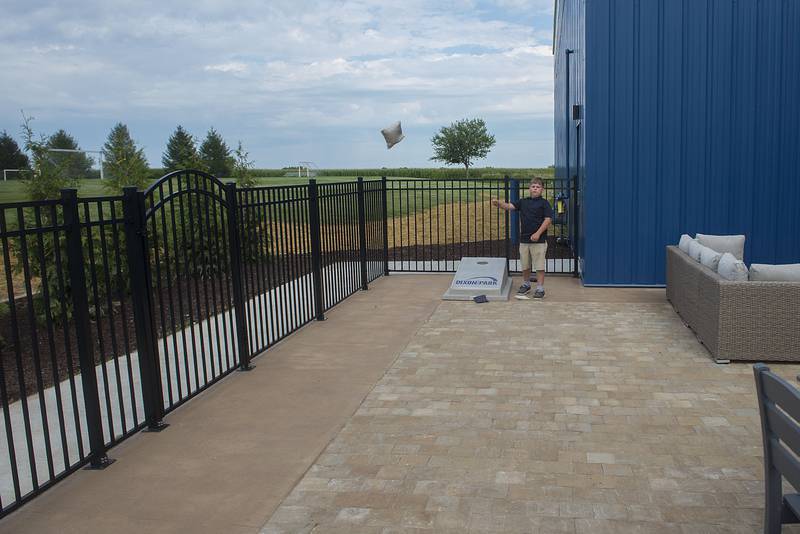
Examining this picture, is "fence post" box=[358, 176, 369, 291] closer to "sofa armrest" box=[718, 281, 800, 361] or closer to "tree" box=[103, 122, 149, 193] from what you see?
"tree" box=[103, 122, 149, 193]

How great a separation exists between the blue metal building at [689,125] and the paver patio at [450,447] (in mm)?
3250

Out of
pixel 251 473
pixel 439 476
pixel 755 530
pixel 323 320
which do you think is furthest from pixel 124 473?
pixel 323 320

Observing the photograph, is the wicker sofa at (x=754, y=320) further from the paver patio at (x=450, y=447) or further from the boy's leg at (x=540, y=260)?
the boy's leg at (x=540, y=260)

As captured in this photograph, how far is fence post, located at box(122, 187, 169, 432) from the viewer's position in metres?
4.84

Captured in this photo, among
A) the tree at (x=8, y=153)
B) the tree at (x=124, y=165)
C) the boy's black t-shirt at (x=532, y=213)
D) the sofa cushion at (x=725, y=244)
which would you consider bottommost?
the sofa cushion at (x=725, y=244)

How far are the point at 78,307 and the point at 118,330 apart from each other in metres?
5.11

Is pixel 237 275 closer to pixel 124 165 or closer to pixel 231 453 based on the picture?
pixel 231 453

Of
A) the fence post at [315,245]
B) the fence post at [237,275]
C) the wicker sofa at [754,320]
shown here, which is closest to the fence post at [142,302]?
the fence post at [237,275]

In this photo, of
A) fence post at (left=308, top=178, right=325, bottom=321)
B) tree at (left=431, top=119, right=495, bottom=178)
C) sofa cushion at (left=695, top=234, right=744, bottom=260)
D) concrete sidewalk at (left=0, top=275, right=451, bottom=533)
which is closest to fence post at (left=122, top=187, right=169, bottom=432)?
concrete sidewalk at (left=0, top=275, right=451, bottom=533)

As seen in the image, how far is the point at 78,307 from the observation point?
14.3ft

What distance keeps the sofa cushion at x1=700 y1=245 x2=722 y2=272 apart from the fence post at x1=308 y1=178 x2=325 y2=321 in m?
4.30

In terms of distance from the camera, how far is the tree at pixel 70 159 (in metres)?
10.1

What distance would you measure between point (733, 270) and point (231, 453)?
4.71 m

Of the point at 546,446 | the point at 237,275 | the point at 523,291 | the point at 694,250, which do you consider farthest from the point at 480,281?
the point at 546,446
